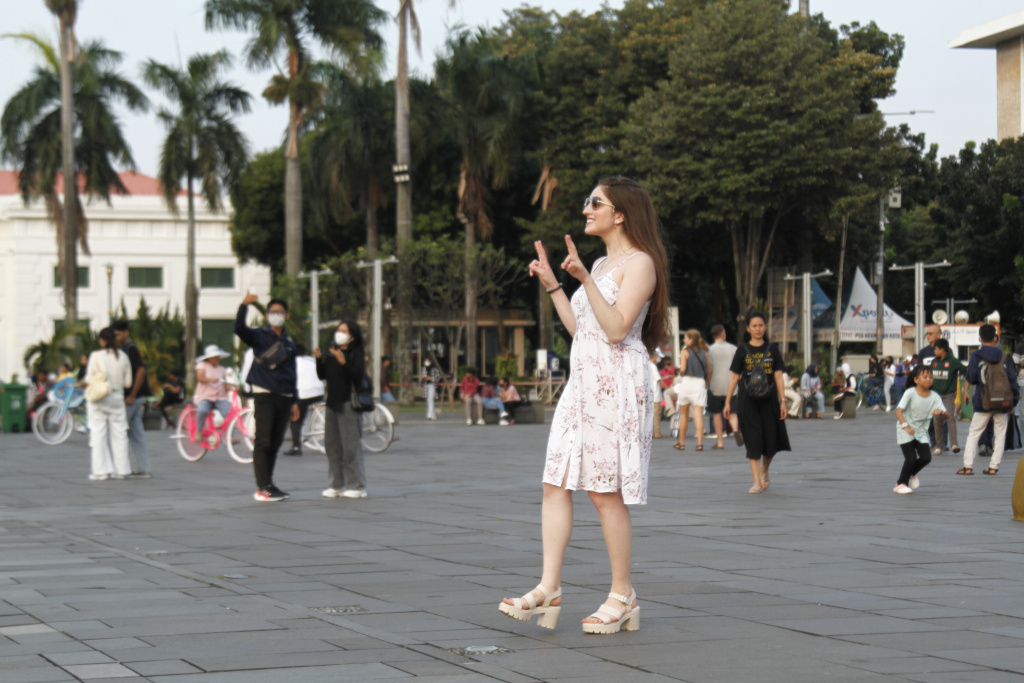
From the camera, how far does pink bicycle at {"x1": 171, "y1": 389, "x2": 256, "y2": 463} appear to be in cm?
1736

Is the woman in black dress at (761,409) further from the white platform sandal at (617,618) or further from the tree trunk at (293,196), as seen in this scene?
the tree trunk at (293,196)

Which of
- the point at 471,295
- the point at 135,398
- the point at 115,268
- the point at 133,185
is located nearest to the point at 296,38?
the point at 471,295

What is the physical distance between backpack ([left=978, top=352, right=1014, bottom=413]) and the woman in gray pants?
22.6ft

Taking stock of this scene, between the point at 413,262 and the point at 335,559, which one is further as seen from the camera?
the point at 413,262

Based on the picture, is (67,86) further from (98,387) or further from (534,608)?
(534,608)

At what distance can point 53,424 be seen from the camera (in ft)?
76.1

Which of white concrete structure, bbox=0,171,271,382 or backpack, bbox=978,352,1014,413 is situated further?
white concrete structure, bbox=0,171,271,382

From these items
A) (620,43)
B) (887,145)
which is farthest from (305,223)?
(887,145)

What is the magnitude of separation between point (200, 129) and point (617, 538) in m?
48.0

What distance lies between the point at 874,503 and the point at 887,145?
3140 cm

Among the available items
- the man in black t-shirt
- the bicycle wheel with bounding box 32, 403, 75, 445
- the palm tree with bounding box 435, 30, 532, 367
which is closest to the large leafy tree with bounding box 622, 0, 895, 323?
the palm tree with bounding box 435, 30, 532, 367

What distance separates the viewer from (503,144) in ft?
138

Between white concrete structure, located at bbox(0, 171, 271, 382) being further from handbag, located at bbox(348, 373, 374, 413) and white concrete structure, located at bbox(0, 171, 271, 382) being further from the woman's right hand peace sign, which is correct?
the woman's right hand peace sign

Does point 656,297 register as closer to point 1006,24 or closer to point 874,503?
point 874,503
